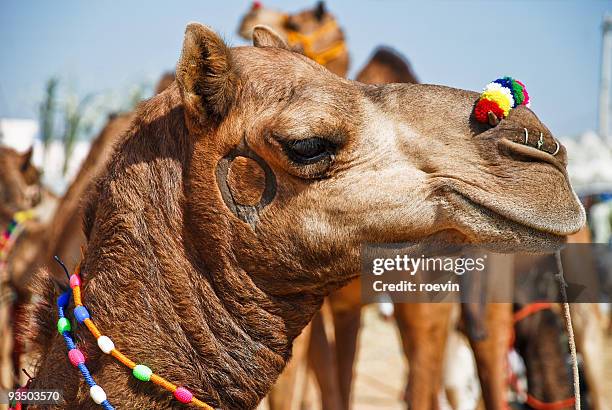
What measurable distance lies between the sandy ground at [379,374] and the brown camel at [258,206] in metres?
A: 4.89

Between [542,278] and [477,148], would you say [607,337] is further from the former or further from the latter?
[477,148]

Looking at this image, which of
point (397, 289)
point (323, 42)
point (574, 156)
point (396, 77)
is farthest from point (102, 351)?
point (574, 156)

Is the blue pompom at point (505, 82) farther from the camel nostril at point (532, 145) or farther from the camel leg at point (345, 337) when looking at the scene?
the camel leg at point (345, 337)

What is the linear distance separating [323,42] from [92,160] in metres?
2.24

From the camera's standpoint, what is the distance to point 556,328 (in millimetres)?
5609

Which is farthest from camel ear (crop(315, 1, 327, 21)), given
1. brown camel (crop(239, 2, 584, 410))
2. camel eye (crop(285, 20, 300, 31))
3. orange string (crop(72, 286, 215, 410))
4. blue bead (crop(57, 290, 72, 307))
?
orange string (crop(72, 286, 215, 410))

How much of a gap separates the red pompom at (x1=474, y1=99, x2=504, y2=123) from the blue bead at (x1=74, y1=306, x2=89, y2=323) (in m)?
1.28

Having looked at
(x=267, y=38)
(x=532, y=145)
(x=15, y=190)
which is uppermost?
(x=15, y=190)

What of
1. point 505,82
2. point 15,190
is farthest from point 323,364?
point 15,190

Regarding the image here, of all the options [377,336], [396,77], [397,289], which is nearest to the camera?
[397,289]

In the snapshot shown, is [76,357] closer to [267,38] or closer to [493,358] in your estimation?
[267,38]

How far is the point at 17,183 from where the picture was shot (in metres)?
7.50

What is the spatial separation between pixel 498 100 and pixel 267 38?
983 millimetres

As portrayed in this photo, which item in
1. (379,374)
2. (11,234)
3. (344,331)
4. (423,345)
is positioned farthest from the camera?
(379,374)
